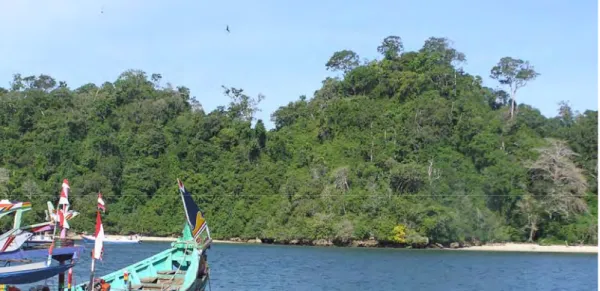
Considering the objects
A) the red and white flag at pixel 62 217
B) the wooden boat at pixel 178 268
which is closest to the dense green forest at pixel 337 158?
the wooden boat at pixel 178 268

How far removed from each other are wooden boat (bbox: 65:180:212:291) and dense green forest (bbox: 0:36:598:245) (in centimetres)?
5093

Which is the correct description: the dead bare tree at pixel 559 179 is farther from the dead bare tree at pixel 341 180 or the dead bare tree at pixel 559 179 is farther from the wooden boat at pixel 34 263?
the wooden boat at pixel 34 263

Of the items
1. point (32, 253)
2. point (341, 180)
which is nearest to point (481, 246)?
point (341, 180)

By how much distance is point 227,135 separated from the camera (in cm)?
9675

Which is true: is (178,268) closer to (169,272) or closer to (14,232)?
(169,272)

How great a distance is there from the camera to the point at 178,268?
96.3ft

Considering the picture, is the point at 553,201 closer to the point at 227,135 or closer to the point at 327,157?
the point at 327,157

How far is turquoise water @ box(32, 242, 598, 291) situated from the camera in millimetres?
47094

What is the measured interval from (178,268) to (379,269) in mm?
29239

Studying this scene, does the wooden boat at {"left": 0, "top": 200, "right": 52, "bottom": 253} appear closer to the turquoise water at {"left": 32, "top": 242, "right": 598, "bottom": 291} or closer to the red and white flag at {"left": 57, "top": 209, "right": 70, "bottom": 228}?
the red and white flag at {"left": 57, "top": 209, "right": 70, "bottom": 228}

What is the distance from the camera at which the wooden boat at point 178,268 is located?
91.1ft

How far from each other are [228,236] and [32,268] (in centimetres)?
6484

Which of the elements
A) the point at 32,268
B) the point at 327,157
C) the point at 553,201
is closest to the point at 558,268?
the point at 553,201

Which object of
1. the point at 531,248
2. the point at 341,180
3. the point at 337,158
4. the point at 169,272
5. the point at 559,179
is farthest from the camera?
the point at 337,158
